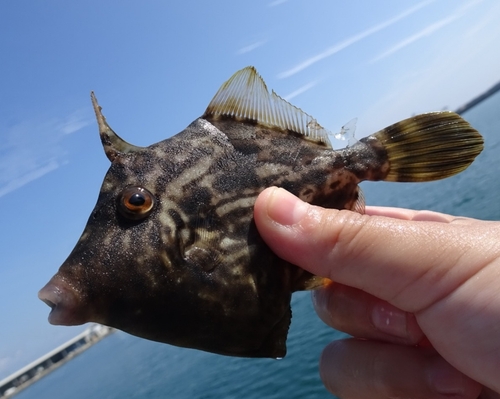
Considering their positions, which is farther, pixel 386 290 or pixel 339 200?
pixel 339 200

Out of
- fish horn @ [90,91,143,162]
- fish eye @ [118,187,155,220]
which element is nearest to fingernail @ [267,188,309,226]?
fish eye @ [118,187,155,220]

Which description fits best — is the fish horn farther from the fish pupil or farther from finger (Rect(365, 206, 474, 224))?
finger (Rect(365, 206, 474, 224))

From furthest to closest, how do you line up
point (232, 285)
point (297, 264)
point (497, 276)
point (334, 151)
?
point (334, 151) < point (297, 264) < point (232, 285) < point (497, 276)

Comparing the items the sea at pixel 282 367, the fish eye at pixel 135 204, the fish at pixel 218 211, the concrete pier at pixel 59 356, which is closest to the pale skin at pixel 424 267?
the fish at pixel 218 211

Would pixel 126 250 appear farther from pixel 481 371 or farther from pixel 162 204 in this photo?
pixel 481 371

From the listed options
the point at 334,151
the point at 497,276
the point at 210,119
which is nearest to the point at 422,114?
the point at 334,151

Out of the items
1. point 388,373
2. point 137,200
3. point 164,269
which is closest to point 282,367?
point 388,373
